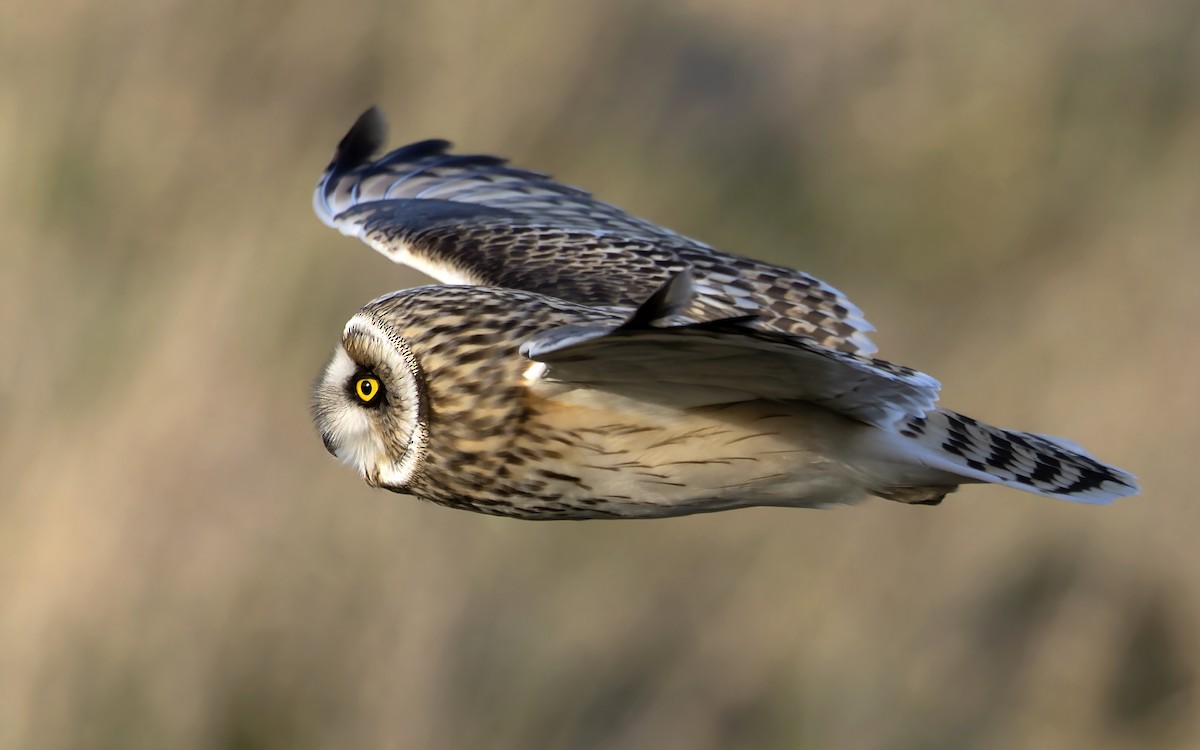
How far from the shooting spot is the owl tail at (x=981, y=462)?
2564 mm

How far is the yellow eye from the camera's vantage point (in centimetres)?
257

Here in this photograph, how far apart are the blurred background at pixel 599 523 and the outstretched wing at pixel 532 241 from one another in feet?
11.0

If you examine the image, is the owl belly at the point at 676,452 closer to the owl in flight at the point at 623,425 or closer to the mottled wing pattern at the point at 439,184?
the owl in flight at the point at 623,425

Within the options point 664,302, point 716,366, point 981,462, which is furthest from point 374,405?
point 981,462

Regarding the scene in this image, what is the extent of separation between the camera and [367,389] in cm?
258

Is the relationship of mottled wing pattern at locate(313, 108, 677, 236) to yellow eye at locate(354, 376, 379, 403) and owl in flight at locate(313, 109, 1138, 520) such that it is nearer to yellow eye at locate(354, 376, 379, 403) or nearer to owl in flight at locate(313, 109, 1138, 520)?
owl in flight at locate(313, 109, 1138, 520)

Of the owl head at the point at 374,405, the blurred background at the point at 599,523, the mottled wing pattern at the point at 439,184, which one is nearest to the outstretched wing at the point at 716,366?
the owl head at the point at 374,405

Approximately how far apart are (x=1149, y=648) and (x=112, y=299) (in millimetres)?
6954

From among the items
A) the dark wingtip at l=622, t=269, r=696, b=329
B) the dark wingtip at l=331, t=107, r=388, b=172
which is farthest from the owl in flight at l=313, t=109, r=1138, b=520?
the dark wingtip at l=331, t=107, r=388, b=172

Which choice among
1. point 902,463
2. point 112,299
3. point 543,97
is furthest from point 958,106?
point 112,299

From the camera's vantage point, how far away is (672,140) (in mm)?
7887

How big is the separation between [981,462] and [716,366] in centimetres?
58

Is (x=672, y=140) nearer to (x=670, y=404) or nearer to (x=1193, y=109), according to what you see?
(x=1193, y=109)

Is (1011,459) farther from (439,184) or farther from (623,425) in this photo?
(439,184)
